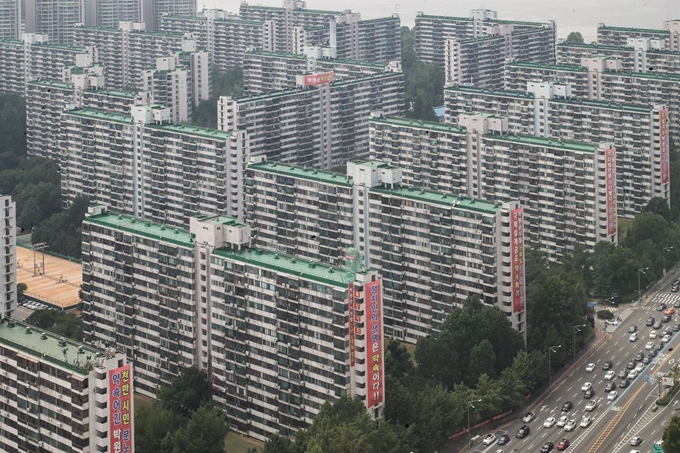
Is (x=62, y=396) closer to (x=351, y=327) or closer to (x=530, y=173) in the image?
(x=351, y=327)

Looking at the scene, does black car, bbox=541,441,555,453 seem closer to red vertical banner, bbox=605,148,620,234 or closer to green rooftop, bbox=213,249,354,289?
green rooftop, bbox=213,249,354,289

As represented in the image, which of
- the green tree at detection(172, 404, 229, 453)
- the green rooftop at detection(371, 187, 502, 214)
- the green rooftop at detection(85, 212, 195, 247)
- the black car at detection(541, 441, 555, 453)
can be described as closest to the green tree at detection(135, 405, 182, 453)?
the green tree at detection(172, 404, 229, 453)

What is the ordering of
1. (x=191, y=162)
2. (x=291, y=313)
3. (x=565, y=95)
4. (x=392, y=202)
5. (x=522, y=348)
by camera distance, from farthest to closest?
(x=565, y=95)
(x=191, y=162)
(x=392, y=202)
(x=522, y=348)
(x=291, y=313)

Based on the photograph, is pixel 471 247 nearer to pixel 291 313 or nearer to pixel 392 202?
pixel 392 202

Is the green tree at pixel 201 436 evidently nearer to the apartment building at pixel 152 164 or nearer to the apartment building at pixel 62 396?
the apartment building at pixel 62 396

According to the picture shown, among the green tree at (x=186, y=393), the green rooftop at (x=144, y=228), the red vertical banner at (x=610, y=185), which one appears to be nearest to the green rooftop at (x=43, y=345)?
the green tree at (x=186, y=393)

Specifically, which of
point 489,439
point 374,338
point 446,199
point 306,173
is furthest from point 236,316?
point 306,173

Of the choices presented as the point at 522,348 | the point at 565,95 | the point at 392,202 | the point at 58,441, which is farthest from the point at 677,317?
the point at 58,441
